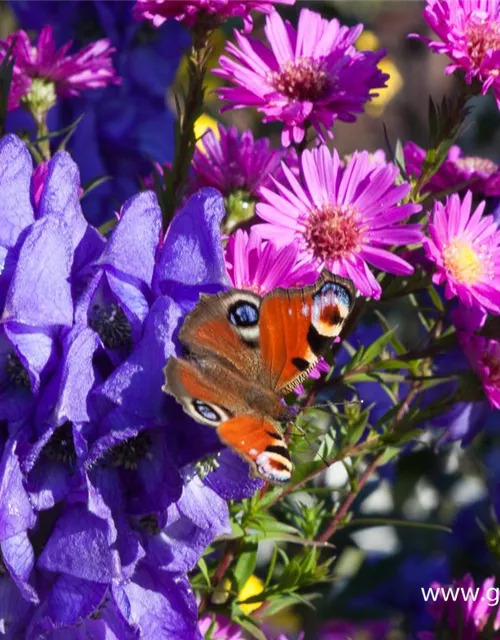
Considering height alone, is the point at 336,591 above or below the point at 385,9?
below

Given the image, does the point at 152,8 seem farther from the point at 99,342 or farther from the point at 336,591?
the point at 336,591

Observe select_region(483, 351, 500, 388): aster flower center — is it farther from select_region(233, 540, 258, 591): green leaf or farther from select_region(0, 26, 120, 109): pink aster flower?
select_region(0, 26, 120, 109): pink aster flower

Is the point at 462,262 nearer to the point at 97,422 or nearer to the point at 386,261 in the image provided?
the point at 386,261

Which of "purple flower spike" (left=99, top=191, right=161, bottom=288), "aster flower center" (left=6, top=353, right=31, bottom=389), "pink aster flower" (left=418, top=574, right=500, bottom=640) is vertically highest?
"purple flower spike" (left=99, top=191, right=161, bottom=288)

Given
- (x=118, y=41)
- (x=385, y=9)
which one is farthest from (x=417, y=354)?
(x=385, y=9)

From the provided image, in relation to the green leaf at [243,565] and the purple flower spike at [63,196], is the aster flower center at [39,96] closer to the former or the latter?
the purple flower spike at [63,196]

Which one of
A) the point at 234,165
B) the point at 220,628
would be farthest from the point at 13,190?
the point at 220,628

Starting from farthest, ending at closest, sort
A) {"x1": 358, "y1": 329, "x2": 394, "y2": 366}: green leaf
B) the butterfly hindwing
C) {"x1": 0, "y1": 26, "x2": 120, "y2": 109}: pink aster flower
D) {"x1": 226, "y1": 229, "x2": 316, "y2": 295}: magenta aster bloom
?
1. {"x1": 0, "y1": 26, "x2": 120, "y2": 109}: pink aster flower
2. {"x1": 358, "y1": 329, "x2": 394, "y2": 366}: green leaf
3. {"x1": 226, "y1": 229, "x2": 316, "y2": 295}: magenta aster bloom
4. the butterfly hindwing

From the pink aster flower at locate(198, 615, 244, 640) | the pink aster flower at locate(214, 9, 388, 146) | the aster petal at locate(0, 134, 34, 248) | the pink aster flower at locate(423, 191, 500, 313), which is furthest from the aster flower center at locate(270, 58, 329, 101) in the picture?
the pink aster flower at locate(198, 615, 244, 640)
